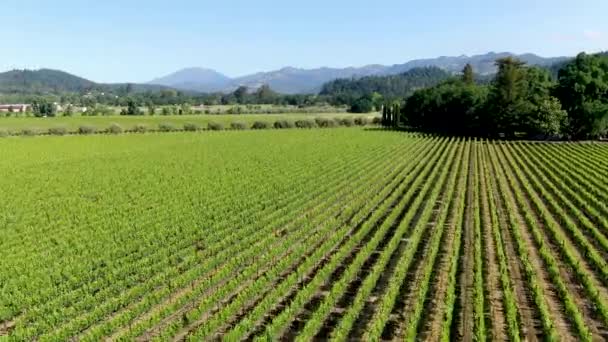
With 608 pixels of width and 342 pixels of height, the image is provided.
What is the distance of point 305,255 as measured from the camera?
21.5 m

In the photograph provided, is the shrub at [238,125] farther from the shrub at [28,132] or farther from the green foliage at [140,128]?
the shrub at [28,132]

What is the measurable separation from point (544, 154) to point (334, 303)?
4788 cm

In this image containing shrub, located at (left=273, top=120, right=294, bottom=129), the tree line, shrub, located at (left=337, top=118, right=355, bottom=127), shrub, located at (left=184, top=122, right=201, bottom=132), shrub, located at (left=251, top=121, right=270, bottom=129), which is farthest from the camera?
shrub, located at (left=337, top=118, right=355, bottom=127)

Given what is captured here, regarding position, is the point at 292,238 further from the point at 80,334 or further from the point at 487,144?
the point at 487,144

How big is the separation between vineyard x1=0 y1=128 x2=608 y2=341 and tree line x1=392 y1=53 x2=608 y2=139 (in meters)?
33.2

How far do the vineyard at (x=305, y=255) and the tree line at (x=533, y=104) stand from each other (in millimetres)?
33193

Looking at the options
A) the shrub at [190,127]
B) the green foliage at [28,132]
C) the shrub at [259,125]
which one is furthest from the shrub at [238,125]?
the green foliage at [28,132]

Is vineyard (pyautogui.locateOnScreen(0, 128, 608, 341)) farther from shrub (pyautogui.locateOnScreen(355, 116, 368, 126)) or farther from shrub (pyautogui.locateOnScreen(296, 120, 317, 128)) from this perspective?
shrub (pyautogui.locateOnScreen(355, 116, 368, 126))

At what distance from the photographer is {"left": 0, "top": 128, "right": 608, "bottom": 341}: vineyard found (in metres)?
14.8

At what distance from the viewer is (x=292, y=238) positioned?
921 inches

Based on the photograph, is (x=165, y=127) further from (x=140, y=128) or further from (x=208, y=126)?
(x=208, y=126)

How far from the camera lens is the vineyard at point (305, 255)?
48.6 feet

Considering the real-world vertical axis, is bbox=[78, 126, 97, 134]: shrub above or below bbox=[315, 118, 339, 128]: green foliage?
below

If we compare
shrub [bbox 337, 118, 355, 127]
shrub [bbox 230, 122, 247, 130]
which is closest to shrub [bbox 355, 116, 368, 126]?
shrub [bbox 337, 118, 355, 127]
